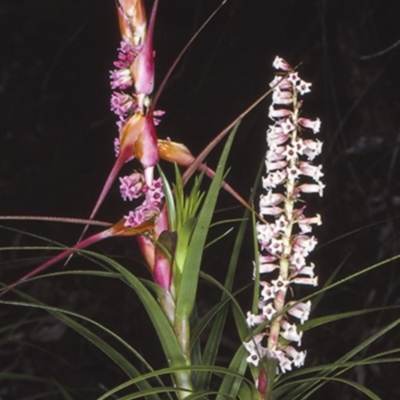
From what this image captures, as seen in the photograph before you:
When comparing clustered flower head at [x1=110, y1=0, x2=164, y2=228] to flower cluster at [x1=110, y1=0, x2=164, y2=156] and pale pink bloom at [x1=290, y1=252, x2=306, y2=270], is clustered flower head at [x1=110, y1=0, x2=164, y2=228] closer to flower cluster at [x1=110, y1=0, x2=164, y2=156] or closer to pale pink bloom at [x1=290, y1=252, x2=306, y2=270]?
flower cluster at [x1=110, y1=0, x2=164, y2=156]

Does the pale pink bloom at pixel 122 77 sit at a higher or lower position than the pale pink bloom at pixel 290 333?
higher

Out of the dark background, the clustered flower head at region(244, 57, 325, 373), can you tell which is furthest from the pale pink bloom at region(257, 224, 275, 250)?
the dark background

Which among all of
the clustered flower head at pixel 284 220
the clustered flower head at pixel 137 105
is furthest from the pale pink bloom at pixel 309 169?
the clustered flower head at pixel 137 105

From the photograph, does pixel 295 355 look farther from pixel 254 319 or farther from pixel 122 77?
pixel 122 77

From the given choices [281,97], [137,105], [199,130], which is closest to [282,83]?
[281,97]

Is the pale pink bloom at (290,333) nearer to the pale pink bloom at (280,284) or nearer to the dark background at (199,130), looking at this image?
the pale pink bloom at (280,284)

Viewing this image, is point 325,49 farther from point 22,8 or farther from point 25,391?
point 25,391

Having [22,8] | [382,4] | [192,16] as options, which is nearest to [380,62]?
[382,4]
